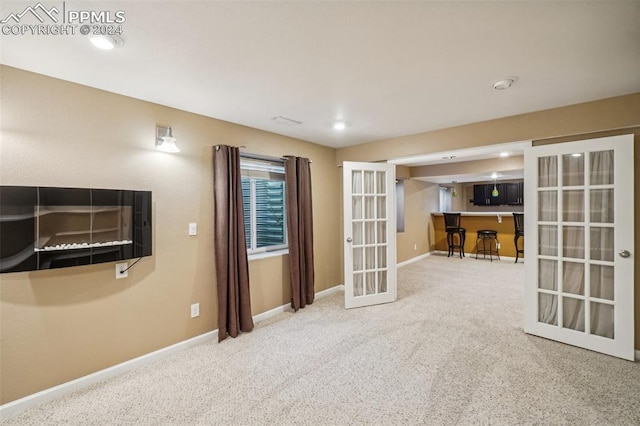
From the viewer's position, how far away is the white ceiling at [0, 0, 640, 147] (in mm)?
1461

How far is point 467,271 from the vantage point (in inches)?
236

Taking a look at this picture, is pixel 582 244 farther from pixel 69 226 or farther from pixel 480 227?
pixel 480 227

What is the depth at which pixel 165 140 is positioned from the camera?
256 cm

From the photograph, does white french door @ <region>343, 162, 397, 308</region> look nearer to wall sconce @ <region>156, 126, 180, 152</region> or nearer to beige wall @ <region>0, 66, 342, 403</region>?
beige wall @ <region>0, 66, 342, 403</region>

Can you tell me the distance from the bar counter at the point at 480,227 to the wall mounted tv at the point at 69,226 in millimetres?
7429

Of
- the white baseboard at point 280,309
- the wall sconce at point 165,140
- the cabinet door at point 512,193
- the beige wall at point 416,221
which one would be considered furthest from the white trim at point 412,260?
the wall sconce at point 165,140

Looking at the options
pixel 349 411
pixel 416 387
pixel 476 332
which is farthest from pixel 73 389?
pixel 476 332

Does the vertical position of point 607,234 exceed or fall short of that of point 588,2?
it falls short

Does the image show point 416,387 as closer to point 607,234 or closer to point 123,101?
point 607,234

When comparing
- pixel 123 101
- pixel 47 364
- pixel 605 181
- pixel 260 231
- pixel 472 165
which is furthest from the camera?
pixel 472 165

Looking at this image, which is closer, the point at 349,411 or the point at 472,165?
the point at 349,411

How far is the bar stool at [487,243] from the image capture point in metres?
7.04

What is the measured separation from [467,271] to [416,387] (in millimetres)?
4452

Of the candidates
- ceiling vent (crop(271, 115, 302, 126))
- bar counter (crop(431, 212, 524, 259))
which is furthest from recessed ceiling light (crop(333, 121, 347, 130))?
Result: bar counter (crop(431, 212, 524, 259))
